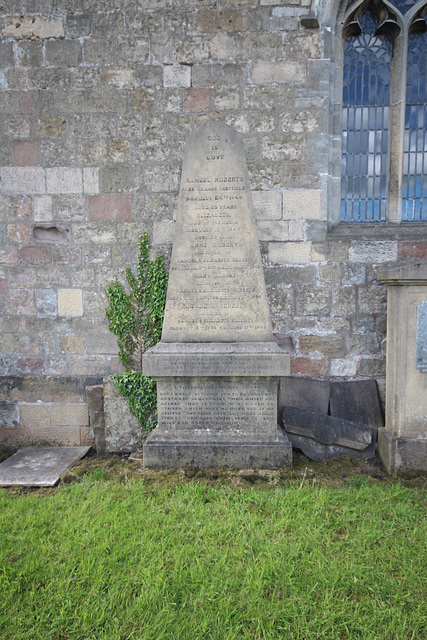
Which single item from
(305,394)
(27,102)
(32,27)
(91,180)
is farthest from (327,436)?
(32,27)

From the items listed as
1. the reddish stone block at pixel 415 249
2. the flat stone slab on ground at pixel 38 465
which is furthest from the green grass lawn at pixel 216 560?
the reddish stone block at pixel 415 249

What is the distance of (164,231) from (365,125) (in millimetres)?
2456

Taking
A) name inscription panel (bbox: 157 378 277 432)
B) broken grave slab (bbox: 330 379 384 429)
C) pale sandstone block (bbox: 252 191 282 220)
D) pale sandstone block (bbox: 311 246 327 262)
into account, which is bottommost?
broken grave slab (bbox: 330 379 384 429)

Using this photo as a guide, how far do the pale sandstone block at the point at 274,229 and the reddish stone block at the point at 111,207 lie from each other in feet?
4.60

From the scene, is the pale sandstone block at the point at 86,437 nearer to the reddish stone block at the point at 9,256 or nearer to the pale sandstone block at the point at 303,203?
the reddish stone block at the point at 9,256

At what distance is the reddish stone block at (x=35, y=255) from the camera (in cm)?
425

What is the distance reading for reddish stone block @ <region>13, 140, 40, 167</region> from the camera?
4.15m

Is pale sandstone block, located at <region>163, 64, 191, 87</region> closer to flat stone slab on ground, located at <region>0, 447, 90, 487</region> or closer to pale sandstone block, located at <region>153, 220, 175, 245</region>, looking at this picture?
pale sandstone block, located at <region>153, 220, 175, 245</region>

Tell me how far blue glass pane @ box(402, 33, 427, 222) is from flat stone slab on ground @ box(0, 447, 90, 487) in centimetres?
430

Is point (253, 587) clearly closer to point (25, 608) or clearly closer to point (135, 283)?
point (25, 608)

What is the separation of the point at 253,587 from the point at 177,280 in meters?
2.22

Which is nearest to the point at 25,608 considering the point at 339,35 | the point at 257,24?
the point at 257,24

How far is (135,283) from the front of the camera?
4102 mm

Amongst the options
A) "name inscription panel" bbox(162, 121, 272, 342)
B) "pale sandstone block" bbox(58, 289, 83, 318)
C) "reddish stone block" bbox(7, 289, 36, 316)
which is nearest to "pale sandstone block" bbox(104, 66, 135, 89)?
"name inscription panel" bbox(162, 121, 272, 342)
